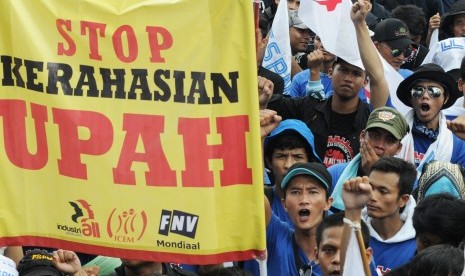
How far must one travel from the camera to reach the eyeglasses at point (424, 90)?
30.6 feet

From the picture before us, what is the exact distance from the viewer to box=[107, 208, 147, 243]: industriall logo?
647 cm

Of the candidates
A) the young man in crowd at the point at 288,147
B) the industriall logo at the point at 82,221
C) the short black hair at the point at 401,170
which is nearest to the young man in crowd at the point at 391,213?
the short black hair at the point at 401,170

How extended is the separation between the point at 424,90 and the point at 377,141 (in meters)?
0.74

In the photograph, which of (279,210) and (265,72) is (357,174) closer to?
(279,210)

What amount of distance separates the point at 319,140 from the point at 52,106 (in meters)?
3.44

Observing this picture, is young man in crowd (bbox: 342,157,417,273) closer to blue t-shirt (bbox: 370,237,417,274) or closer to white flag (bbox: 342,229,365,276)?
blue t-shirt (bbox: 370,237,417,274)

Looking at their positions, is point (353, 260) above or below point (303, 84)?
below

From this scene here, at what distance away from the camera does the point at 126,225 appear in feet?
21.3

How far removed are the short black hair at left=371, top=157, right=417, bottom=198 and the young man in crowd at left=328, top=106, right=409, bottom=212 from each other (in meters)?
0.46

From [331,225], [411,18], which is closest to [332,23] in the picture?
[411,18]

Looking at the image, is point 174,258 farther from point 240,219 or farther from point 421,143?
point 421,143

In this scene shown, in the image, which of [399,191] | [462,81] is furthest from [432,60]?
[399,191]

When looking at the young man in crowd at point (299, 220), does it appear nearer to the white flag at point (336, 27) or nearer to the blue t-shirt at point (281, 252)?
the blue t-shirt at point (281, 252)

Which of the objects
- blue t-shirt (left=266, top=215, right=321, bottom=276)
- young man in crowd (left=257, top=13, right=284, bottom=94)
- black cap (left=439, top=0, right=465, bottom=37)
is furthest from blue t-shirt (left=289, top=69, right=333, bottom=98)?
blue t-shirt (left=266, top=215, right=321, bottom=276)
